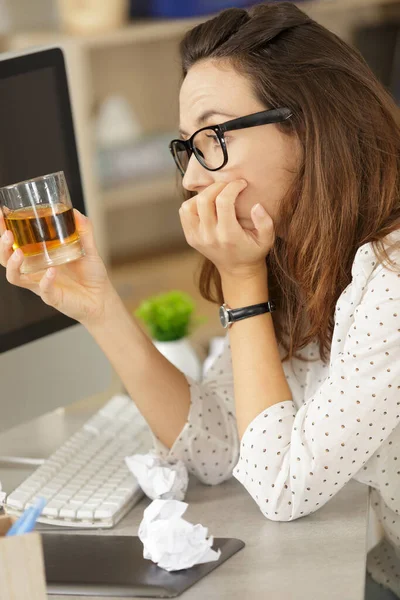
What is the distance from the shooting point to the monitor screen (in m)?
1.30

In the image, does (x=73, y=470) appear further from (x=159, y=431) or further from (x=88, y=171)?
(x=88, y=171)

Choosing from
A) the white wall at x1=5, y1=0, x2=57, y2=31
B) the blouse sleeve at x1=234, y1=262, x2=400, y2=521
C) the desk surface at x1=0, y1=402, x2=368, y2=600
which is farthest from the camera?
the white wall at x1=5, y1=0, x2=57, y2=31

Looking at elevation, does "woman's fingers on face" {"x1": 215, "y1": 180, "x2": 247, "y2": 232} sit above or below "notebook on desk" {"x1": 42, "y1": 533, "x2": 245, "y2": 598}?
above

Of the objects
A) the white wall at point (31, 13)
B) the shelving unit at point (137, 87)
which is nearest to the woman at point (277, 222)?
the shelving unit at point (137, 87)

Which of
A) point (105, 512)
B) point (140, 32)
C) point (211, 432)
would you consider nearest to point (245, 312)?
point (211, 432)

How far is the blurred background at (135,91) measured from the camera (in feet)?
12.0

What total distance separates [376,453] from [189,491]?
0.84 feet

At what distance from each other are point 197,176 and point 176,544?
1.66 feet

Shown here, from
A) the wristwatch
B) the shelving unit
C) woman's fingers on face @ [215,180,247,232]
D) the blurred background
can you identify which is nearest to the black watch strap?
the wristwatch

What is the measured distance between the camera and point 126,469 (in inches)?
51.5

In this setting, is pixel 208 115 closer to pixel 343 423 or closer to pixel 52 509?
pixel 343 423

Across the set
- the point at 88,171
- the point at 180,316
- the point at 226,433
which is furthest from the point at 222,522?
the point at 88,171

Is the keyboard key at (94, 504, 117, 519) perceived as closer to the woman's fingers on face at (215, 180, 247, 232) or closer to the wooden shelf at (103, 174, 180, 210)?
the woman's fingers on face at (215, 180, 247, 232)

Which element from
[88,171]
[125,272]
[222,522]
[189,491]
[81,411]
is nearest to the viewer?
[222,522]
